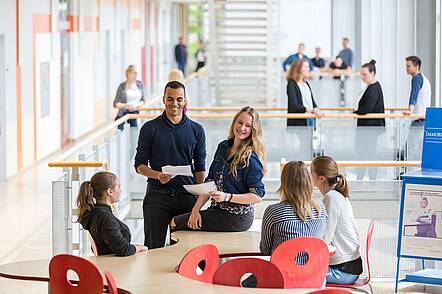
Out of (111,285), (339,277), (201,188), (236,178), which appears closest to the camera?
(111,285)

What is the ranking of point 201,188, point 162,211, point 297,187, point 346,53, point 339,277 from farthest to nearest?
point 346,53 → point 162,211 → point 201,188 → point 339,277 → point 297,187

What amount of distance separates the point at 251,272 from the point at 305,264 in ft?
1.93

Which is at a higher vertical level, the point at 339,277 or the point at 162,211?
the point at 162,211

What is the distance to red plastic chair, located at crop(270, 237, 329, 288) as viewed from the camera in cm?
627

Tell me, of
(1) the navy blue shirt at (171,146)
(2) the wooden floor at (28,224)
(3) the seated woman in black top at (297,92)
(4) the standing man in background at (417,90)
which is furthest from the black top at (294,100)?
(1) the navy blue shirt at (171,146)

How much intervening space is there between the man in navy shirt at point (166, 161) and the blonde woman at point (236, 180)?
0.94ft

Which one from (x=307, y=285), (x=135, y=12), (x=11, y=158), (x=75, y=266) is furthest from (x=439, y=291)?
(x=135, y=12)

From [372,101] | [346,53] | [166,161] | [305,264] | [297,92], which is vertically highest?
[346,53]

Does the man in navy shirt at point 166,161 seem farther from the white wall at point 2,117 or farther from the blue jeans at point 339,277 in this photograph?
the white wall at point 2,117

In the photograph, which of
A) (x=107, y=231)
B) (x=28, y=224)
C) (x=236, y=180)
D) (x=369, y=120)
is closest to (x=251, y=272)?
(x=107, y=231)

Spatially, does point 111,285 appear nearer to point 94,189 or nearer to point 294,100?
point 94,189

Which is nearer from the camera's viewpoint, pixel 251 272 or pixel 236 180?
pixel 251 272

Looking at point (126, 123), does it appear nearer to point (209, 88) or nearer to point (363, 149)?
point (363, 149)

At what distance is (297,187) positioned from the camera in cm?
652
